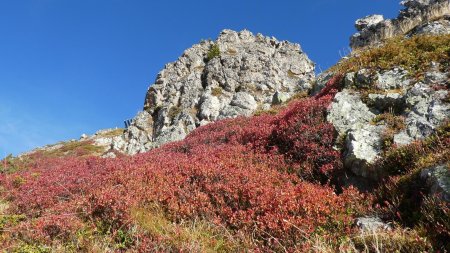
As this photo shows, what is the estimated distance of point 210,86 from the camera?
4688cm

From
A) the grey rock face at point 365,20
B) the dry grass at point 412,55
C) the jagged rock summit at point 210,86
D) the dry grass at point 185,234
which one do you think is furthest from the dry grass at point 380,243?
the grey rock face at point 365,20

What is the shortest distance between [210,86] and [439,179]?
137ft

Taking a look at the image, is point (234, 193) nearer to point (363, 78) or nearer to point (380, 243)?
point (380, 243)

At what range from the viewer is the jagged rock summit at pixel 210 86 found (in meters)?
40.5

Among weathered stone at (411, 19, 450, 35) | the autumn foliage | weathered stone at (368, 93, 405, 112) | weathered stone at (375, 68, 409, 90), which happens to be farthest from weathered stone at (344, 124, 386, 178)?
weathered stone at (411, 19, 450, 35)

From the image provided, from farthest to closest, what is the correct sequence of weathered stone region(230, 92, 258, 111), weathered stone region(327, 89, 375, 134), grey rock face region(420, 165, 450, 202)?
weathered stone region(230, 92, 258, 111)
weathered stone region(327, 89, 375, 134)
grey rock face region(420, 165, 450, 202)

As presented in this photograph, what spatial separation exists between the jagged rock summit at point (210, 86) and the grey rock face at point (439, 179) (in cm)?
2903

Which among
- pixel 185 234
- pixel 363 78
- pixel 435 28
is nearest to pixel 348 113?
pixel 363 78

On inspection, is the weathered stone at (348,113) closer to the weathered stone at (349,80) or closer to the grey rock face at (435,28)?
the weathered stone at (349,80)

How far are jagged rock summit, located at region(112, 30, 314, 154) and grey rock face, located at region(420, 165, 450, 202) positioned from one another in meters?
29.0

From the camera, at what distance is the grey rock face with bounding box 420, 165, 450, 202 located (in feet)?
18.8

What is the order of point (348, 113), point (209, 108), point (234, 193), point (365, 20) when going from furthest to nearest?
1. point (365, 20)
2. point (209, 108)
3. point (348, 113)
4. point (234, 193)

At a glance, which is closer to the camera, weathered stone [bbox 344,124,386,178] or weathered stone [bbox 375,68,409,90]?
weathered stone [bbox 344,124,386,178]

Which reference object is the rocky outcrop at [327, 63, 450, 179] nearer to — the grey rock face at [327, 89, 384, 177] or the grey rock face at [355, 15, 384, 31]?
the grey rock face at [327, 89, 384, 177]
